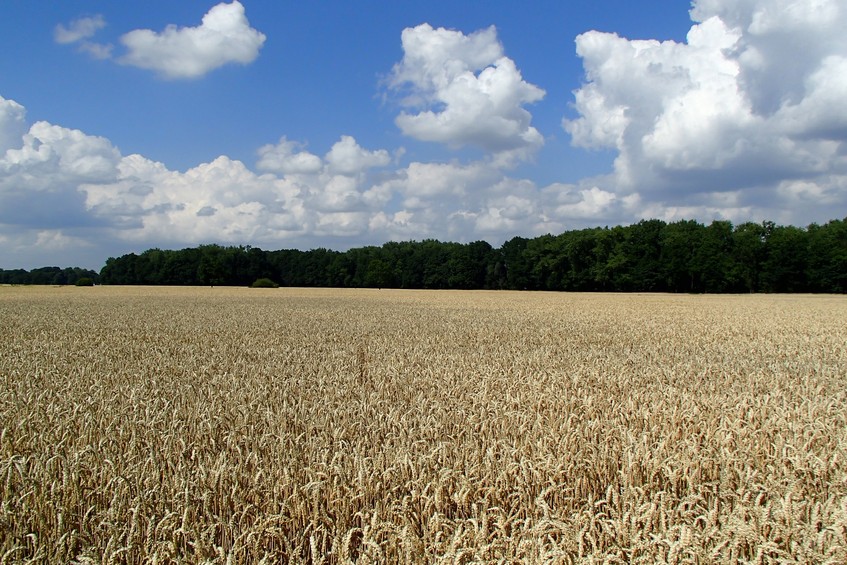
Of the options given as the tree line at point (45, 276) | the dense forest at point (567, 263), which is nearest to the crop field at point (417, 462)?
the dense forest at point (567, 263)

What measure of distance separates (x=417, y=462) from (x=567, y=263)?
10110 centimetres

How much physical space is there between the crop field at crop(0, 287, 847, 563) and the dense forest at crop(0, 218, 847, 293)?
81.1 metres

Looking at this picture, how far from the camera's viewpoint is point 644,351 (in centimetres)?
1370

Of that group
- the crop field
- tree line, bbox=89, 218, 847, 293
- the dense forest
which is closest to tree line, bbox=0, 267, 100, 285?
the dense forest

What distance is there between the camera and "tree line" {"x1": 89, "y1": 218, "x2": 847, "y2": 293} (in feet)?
265

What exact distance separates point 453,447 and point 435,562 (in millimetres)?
1956

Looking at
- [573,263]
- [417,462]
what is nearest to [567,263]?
[573,263]

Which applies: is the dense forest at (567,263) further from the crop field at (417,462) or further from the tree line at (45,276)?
the crop field at (417,462)

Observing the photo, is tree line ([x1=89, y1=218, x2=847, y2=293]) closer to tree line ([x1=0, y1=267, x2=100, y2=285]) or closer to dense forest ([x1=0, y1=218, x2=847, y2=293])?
dense forest ([x1=0, y1=218, x2=847, y2=293])

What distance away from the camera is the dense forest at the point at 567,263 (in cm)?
8075

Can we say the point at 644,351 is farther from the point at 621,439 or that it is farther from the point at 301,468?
the point at 301,468

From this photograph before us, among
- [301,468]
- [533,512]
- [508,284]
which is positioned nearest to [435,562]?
[533,512]

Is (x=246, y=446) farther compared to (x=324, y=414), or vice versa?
(x=324, y=414)

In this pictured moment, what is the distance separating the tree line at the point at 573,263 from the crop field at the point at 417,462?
266 ft
